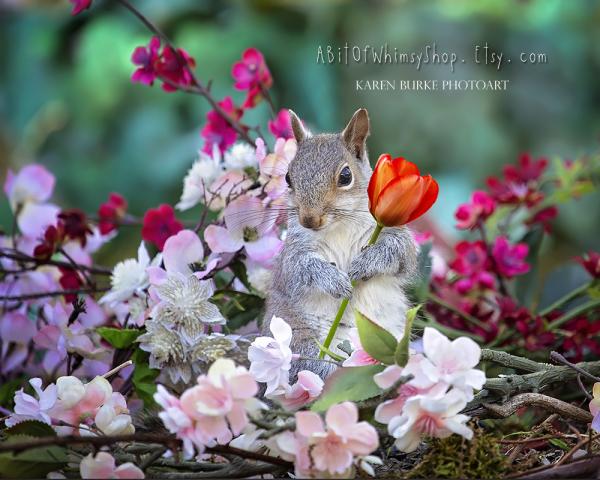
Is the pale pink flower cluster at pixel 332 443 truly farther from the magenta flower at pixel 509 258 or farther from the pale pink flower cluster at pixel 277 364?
the magenta flower at pixel 509 258

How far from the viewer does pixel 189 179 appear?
72 cm

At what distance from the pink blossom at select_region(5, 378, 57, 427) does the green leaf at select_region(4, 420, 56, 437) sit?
1.3 inches

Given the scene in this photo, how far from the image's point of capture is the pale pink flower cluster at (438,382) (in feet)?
1.43

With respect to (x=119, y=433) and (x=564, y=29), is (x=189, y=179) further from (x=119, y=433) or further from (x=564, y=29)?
(x=564, y=29)

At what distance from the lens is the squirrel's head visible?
600mm

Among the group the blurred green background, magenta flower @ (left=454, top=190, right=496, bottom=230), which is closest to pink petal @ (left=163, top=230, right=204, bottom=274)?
magenta flower @ (left=454, top=190, right=496, bottom=230)

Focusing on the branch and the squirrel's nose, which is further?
the squirrel's nose

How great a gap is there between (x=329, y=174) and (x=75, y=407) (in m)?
0.26

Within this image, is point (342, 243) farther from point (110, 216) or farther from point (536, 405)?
point (110, 216)

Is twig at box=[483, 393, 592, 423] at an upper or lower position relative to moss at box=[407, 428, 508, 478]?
upper

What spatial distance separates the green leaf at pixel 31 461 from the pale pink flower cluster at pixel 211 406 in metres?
0.08

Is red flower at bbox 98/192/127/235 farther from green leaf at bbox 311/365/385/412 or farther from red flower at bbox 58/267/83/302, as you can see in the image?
green leaf at bbox 311/365/385/412

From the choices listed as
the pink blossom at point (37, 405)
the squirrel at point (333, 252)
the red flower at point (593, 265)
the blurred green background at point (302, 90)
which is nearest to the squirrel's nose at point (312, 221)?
the squirrel at point (333, 252)

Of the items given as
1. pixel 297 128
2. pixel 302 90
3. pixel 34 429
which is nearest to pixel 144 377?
pixel 34 429
